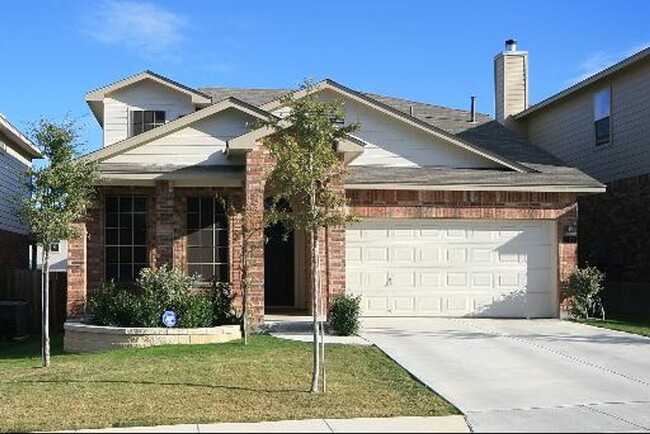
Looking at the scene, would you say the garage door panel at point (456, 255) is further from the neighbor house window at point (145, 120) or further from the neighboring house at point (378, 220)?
the neighbor house window at point (145, 120)

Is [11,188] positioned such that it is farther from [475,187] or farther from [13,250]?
[475,187]

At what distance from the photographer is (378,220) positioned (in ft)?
56.3

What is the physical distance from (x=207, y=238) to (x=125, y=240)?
5.85 ft

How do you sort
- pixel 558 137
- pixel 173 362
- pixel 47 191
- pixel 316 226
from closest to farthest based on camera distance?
pixel 316 226, pixel 173 362, pixel 47 191, pixel 558 137

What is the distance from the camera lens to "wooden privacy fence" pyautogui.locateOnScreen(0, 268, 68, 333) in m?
19.5

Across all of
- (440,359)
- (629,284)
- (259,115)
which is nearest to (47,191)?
(259,115)

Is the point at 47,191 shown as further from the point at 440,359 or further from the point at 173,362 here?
the point at 440,359

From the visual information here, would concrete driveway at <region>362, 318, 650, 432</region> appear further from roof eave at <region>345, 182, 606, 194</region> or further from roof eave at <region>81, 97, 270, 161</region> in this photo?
roof eave at <region>81, 97, 270, 161</region>

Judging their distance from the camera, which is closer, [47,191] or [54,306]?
[47,191]

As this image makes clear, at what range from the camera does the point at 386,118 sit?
18.4 metres

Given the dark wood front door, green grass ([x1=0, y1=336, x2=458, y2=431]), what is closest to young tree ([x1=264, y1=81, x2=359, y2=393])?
green grass ([x1=0, y1=336, x2=458, y2=431])

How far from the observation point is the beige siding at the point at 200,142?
16.0 meters

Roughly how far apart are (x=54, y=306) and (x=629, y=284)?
14802 millimetres

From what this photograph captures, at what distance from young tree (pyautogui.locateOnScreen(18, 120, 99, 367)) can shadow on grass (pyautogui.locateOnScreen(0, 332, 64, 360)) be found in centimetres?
213
